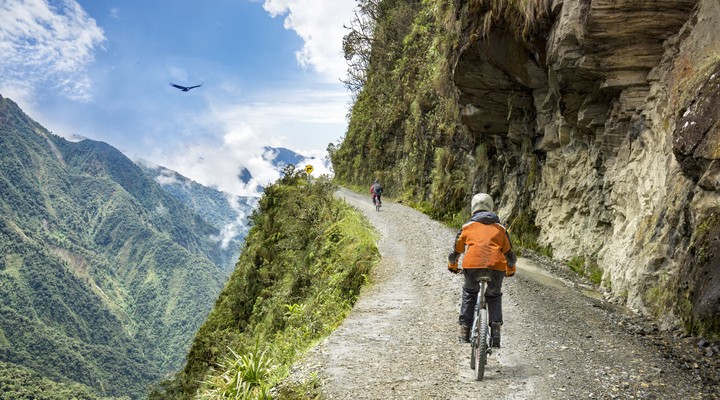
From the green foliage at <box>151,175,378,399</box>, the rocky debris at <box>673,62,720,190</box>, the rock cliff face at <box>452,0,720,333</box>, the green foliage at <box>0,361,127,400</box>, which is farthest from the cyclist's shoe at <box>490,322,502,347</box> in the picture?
the green foliage at <box>0,361,127,400</box>

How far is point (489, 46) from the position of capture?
1488 cm

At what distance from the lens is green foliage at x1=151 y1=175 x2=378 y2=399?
39.9ft

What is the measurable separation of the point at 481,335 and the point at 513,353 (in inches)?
60.2

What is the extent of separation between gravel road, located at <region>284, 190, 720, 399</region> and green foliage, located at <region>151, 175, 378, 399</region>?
1.06 meters

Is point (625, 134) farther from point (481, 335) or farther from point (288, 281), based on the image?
point (288, 281)

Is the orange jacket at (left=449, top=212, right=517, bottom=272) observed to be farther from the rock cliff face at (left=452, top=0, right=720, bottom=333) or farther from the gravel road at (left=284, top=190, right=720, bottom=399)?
the rock cliff face at (left=452, top=0, right=720, bottom=333)

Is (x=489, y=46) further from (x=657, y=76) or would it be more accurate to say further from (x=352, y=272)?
(x=352, y=272)

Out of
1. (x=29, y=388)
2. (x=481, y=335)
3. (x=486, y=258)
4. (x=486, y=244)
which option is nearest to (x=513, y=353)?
(x=481, y=335)

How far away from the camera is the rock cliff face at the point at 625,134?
743 centimetres

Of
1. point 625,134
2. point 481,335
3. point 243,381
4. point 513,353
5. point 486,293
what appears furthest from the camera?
point 625,134

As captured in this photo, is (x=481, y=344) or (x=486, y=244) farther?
(x=486, y=244)

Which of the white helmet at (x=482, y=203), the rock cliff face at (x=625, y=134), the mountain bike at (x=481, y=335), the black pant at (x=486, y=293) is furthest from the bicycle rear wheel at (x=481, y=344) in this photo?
the rock cliff face at (x=625, y=134)

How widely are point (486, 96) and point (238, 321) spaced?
1468 cm

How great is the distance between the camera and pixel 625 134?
443 inches
